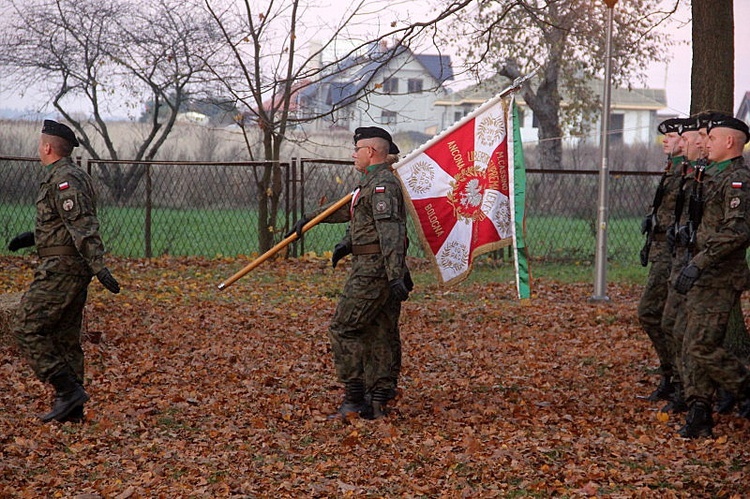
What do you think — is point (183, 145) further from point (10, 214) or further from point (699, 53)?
point (699, 53)

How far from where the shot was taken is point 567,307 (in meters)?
12.1

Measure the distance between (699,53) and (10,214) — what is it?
12.3 m

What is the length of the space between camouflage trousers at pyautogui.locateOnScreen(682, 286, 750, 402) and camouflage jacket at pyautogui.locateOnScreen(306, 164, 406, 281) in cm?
190

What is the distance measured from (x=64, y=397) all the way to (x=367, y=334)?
Answer: 210 centimetres

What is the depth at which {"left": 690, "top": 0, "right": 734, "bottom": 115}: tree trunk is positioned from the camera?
877cm

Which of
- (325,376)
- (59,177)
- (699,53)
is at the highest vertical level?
(699,53)

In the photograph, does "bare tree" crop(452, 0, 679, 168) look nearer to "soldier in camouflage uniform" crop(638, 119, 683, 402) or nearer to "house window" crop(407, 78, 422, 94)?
"house window" crop(407, 78, 422, 94)

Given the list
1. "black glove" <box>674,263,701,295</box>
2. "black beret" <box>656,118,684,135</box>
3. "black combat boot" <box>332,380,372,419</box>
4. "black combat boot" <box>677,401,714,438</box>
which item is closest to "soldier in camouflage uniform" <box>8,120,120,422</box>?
"black combat boot" <box>332,380,372,419</box>

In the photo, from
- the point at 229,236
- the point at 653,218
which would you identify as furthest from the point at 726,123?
the point at 229,236

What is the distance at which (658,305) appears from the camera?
24.0ft

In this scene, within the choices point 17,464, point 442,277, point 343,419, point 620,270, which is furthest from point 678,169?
point 620,270

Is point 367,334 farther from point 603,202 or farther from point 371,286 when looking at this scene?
point 603,202

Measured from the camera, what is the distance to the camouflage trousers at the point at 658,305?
23.6 feet

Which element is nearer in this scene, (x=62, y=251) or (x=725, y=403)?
(x=62, y=251)
